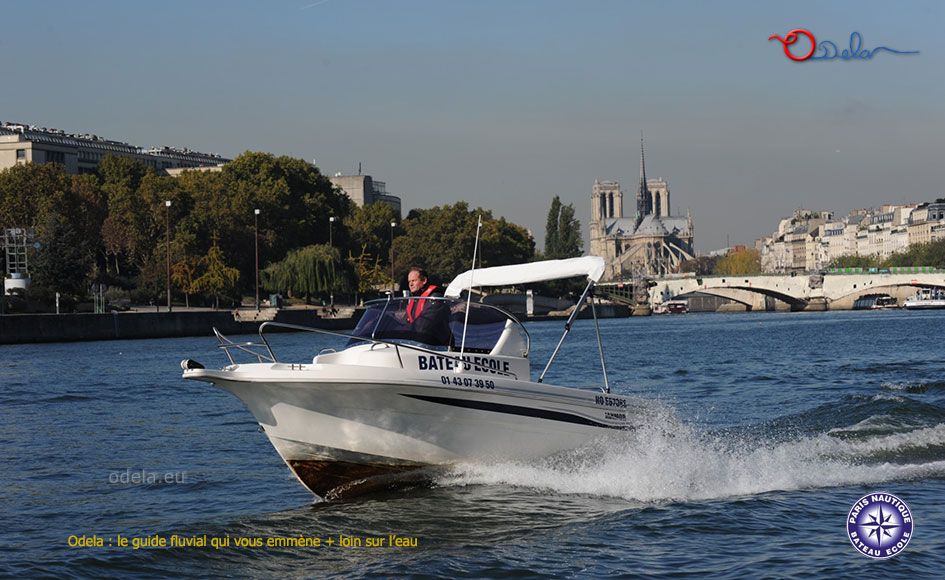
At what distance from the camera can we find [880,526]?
10281mm

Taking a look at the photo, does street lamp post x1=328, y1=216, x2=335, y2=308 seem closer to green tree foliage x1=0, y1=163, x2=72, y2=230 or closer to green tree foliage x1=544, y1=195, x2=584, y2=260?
green tree foliage x1=0, y1=163, x2=72, y2=230

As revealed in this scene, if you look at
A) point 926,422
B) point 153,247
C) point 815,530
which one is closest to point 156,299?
point 153,247

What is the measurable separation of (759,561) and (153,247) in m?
79.1

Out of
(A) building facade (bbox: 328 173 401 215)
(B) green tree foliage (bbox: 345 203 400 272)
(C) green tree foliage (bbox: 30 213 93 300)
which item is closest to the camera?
(C) green tree foliage (bbox: 30 213 93 300)

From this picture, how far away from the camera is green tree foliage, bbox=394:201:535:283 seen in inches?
4471

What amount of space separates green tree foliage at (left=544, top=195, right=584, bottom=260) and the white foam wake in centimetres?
12771

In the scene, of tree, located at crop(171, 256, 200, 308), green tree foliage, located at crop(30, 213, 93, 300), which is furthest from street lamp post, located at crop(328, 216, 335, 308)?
green tree foliage, located at crop(30, 213, 93, 300)

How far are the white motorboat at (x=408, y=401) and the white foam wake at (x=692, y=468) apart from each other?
Result: 0.81 ft

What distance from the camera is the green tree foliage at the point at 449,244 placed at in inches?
4471

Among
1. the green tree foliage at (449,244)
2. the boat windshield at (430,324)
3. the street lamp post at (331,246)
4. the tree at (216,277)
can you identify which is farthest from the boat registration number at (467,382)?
the green tree foliage at (449,244)

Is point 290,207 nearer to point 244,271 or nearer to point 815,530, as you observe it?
point 244,271

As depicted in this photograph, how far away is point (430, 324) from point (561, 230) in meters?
135

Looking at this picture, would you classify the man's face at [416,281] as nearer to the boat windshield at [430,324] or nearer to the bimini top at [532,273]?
the boat windshield at [430,324]

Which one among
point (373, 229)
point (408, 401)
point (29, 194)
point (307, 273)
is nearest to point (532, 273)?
point (408, 401)
